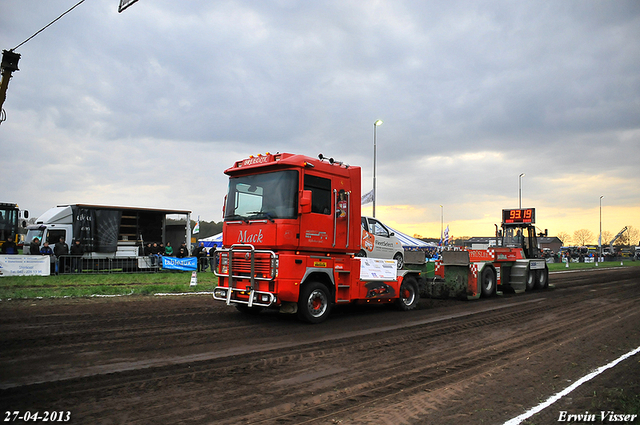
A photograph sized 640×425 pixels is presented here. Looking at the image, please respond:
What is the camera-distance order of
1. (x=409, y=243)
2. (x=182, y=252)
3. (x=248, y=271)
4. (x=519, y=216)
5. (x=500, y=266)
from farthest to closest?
(x=409, y=243) < (x=182, y=252) < (x=519, y=216) < (x=500, y=266) < (x=248, y=271)

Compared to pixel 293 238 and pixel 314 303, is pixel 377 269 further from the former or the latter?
pixel 293 238

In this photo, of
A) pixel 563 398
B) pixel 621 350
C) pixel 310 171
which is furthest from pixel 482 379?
pixel 310 171

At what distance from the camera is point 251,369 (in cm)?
574

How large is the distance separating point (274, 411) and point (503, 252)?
15.5m

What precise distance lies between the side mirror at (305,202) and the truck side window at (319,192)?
353 millimetres

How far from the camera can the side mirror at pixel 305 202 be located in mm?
8617

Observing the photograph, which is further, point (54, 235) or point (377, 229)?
point (54, 235)

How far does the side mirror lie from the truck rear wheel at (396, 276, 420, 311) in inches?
165

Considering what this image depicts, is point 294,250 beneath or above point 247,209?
beneath

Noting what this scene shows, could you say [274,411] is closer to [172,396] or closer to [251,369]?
[172,396]

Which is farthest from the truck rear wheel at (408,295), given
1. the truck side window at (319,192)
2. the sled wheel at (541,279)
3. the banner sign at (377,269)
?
the sled wheel at (541,279)

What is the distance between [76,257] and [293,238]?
52.8ft

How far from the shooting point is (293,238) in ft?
28.6

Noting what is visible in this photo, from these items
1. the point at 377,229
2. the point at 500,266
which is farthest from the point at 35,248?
the point at 500,266
